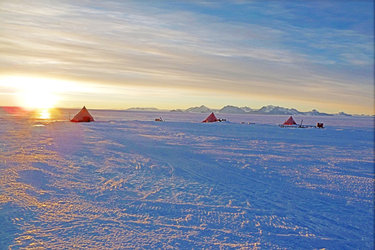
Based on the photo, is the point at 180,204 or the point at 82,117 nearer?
the point at 180,204

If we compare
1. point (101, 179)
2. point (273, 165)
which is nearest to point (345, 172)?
point (273, 165)

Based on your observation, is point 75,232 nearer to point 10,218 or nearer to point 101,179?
point 10,218

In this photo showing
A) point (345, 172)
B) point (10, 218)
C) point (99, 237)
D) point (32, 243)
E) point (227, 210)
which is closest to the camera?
point (32, 243)

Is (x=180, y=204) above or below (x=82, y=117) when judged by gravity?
below

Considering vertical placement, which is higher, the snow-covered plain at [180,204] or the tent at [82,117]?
the tent at [82,117]

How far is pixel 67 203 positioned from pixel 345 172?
10.1 meters

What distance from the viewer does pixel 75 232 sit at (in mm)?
5191

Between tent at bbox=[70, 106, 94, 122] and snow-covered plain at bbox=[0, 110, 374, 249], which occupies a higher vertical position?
tent at bbox=[70, 106, 94, 122]

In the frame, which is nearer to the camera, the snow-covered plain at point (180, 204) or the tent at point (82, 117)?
the snow-covered plain at point (180, 204)

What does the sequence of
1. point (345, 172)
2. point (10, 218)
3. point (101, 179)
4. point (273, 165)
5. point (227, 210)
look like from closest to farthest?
point (10, 218), point (227, 210), point (101, 179), point (345, 172), point (273, 165)

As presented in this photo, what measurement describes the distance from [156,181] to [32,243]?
14.7ft

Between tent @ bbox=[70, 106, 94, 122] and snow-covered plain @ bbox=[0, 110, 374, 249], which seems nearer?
snow-covered plain @ bbox=[0, 110, 374, 249]

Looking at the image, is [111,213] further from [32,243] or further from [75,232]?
[32,243]

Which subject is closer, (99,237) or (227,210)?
(99,237)
